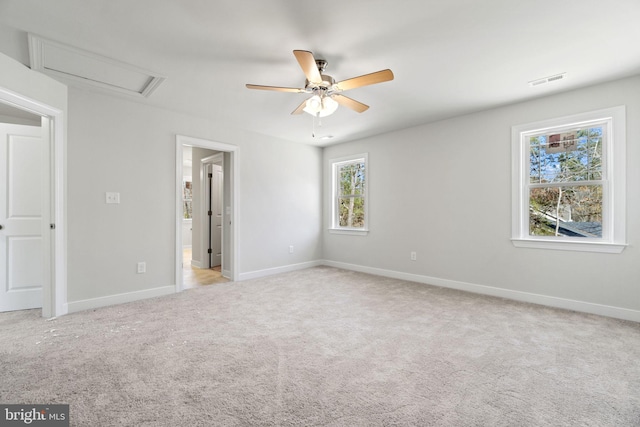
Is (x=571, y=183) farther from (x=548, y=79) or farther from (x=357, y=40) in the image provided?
(x=357, y=40)

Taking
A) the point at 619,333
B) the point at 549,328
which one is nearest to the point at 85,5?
the point at 549,328

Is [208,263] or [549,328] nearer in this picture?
[549,328]

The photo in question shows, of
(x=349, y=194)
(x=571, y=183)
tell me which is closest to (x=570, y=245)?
(x=571, y=183)

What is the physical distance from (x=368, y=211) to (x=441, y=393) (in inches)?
144

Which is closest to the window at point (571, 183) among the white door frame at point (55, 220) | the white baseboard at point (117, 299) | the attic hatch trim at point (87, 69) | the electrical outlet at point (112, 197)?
the attic hatch trim at point (87, 69)

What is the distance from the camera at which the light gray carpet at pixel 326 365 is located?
1.57 m

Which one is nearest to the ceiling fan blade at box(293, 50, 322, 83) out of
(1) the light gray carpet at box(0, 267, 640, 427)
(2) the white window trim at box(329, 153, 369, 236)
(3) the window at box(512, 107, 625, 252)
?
(1) the light gray carpet at box(0, 267, 640, 427)

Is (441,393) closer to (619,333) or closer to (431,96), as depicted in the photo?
(619,333)

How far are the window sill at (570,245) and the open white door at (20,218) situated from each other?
561 centimetres

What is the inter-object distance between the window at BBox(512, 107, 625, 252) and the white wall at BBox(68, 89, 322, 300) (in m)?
3.84

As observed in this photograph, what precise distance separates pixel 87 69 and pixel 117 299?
2497 millimetres

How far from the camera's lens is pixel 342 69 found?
9.00 feet

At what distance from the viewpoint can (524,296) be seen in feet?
11.6

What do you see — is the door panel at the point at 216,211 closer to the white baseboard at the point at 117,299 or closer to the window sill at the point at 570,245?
the white baseboard at the point at 117,299
